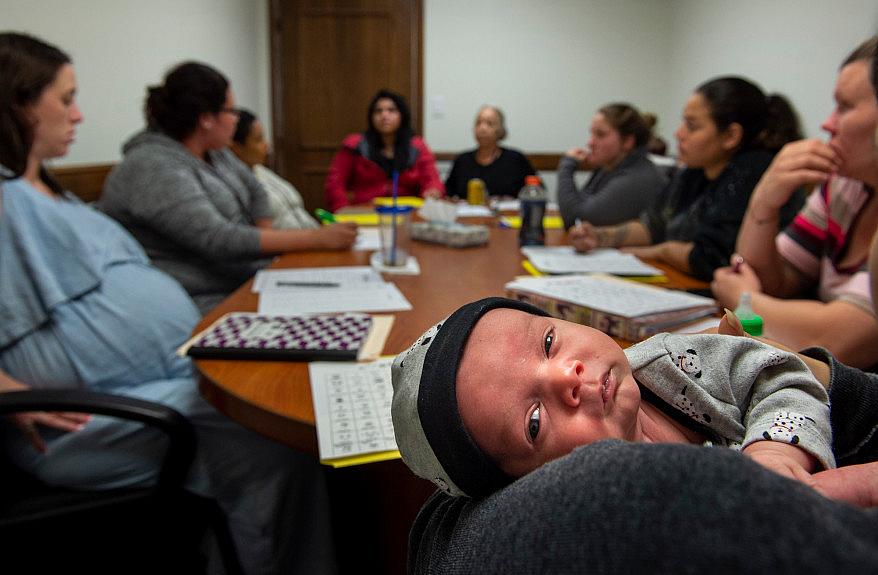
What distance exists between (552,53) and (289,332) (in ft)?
16.4

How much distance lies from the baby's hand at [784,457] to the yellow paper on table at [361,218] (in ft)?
7.35

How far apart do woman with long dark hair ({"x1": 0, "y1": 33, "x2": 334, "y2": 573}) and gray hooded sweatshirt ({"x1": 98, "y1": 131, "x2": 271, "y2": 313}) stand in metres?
0.41

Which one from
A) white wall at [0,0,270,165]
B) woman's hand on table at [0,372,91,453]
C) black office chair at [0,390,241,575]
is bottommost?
black office chair at [0,390,241,575]


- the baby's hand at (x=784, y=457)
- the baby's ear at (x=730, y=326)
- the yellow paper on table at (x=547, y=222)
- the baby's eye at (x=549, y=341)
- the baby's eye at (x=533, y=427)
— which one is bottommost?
the yellow paper on table at (x=547, y=222)

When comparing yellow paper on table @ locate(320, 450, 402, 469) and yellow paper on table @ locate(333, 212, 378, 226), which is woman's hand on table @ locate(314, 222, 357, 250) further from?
yellow paper on table @ locate(320, 450, 402, 469)

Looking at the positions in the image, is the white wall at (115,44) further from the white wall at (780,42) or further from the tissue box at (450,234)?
the white wall at (780,42)

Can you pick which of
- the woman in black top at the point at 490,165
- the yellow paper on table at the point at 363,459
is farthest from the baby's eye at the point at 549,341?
the woman in black top at the point at 490,165

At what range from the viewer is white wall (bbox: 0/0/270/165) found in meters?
2.45

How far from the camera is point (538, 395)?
49 centimetres

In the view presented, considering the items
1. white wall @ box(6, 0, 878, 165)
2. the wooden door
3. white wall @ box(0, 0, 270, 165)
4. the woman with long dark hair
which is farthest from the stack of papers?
the wooden door

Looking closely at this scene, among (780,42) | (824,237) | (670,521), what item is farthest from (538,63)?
(670,521)

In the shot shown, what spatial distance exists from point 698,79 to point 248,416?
16.2 ft

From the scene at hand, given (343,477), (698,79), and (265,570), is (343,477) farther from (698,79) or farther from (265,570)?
(698,79)

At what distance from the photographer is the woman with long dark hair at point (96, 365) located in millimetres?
1216
